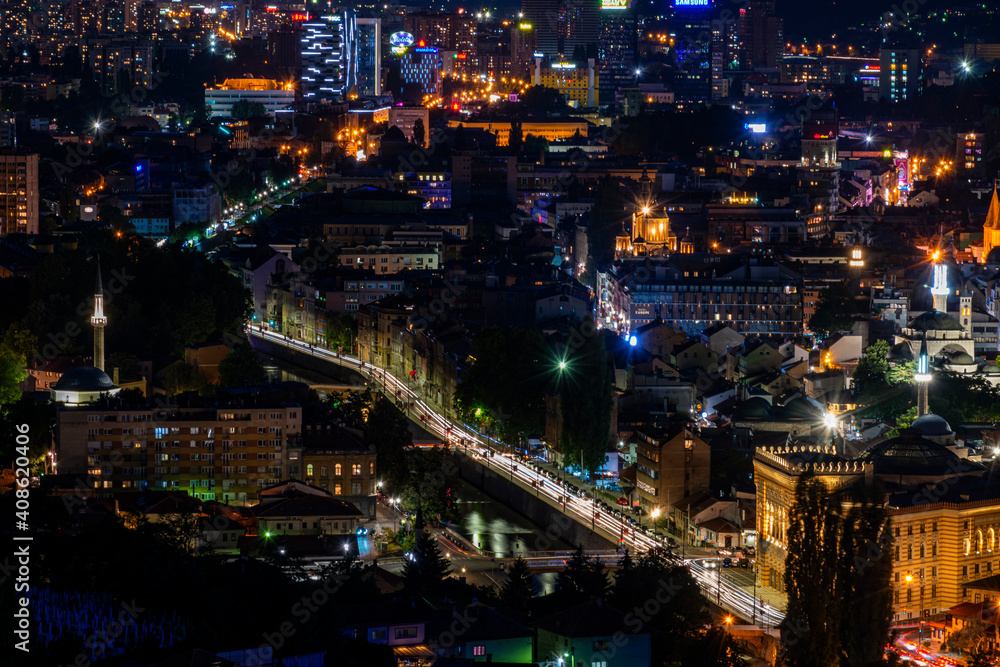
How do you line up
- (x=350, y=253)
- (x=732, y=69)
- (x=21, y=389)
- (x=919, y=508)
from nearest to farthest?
1. (x=919, y=508)
2. (x=21, y=389)
3. (x=350, y=253)
4. (x=732, y=69)

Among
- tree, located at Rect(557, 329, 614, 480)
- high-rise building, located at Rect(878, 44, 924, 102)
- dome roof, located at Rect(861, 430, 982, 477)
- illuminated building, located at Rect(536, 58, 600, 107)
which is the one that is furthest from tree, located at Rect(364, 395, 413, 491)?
illuminated building, located at Rect(536, 58, 600, 107)

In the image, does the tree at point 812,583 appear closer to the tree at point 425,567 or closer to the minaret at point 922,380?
the tree at point 425,567

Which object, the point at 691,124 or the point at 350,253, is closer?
the point at 350,253

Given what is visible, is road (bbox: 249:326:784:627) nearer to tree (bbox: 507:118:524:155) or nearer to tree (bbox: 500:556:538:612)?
tree (bbox: 500:556:538:612)

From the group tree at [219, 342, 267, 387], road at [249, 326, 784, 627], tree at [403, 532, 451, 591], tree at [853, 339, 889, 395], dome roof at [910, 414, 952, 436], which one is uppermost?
dome roof at [910, 414, 952, 436]

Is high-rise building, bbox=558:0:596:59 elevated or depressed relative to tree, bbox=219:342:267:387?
elevated

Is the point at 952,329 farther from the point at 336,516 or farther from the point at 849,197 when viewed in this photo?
the point at 849,197

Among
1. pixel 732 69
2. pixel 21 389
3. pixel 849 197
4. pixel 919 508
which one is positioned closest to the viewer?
pixel 919 508

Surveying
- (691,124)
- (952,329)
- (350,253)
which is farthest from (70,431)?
(691,124)
